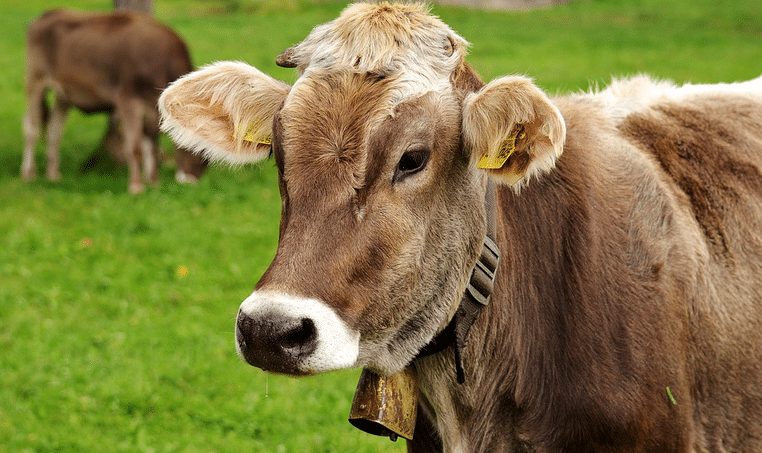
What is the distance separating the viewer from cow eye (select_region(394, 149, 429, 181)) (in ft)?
10.2

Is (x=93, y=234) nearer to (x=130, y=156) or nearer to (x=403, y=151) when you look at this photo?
(x=130, y=156)

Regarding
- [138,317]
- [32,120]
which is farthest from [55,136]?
[138,317]

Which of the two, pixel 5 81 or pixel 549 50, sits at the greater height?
pixel 549 50

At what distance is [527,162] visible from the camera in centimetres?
319

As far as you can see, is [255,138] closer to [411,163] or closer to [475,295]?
[411,163]

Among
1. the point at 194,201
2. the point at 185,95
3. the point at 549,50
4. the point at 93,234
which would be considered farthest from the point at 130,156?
the point at 549,50

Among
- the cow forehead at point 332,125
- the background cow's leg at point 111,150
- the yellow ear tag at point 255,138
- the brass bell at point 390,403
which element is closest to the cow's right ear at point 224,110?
the yellow ear tag at point 255,138

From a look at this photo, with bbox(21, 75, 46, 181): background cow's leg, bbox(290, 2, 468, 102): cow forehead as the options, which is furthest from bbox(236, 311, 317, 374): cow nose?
bbox(21, 75, 46, 181): background cow's leg

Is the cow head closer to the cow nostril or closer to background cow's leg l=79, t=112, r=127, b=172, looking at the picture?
the cow nostril

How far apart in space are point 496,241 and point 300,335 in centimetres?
87

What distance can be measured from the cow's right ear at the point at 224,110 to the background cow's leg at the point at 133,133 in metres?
7.82

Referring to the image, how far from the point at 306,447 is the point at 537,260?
7.97 ft

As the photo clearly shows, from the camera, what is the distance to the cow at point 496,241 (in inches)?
119

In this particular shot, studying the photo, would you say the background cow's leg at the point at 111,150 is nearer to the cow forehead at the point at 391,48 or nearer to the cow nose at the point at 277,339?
the cow forehead at the point at 391,48
